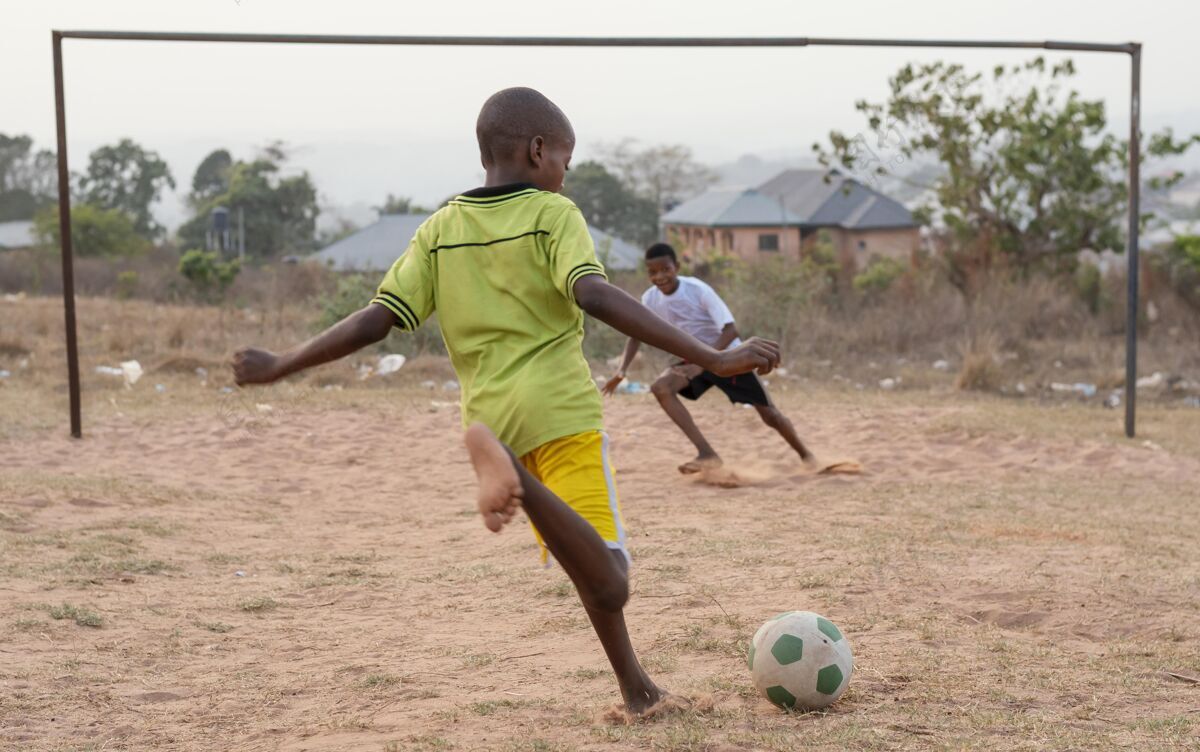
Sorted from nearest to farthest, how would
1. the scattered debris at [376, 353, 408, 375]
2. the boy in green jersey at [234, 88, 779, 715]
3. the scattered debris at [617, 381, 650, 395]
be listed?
the boy in green jersey at [234, 88, 779, 715] < the scattered debris at [617, 381, 650, 395] < the scattered debris at [376, 353, 408, 375]

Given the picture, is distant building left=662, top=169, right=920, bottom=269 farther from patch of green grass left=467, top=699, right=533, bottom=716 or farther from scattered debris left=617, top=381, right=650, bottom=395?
patch of green grass left=467, top=699, right=533, bottom=716

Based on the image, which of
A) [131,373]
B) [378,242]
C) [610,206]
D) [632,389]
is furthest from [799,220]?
[131,373]

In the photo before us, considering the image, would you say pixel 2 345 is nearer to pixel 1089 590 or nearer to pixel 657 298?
pixel 657 298

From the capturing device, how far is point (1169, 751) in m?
3.19

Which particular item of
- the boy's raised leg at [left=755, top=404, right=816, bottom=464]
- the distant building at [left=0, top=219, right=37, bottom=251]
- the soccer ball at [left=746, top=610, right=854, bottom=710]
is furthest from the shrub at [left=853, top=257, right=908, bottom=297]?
the distant building at [left=0, top=219, right=37, bottom=251]

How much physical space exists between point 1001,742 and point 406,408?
856 cm

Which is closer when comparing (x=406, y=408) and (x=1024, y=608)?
(x=1024, y=608)

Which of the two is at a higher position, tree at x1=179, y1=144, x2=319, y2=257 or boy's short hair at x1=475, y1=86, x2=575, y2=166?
tree at x1=179, y1=144, x2=319, y2=257

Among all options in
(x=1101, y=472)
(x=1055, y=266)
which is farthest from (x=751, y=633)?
(x=1055, y=266)

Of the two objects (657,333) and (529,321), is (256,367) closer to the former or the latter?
(529,321)

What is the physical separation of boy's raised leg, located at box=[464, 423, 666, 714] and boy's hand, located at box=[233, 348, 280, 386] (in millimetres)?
607

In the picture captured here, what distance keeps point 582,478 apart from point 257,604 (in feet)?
→ 8.68

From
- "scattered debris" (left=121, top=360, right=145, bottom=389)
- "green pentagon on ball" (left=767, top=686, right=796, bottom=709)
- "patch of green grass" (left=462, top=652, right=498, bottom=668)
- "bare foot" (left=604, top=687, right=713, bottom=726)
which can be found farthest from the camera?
"scattered debris" (left=121, top=360, right=145, bottom=389)

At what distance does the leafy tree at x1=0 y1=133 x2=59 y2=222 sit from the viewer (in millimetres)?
60094
